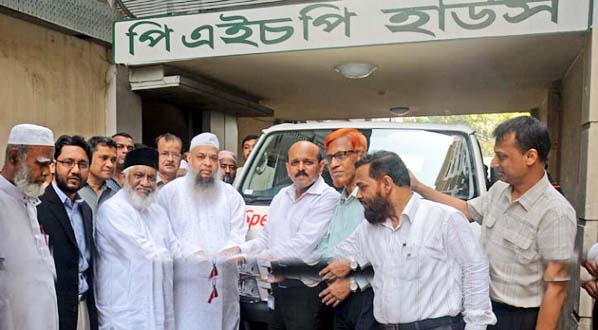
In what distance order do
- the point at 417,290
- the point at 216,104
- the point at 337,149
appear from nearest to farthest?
the point at 417,290 → the point at 337,149 → the point at 216,104

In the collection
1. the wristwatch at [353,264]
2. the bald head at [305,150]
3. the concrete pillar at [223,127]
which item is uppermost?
the concrete pillar at [223,127]

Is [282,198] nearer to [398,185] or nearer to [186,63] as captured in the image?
[398,185]

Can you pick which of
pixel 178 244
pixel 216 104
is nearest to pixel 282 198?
pixel 178 244

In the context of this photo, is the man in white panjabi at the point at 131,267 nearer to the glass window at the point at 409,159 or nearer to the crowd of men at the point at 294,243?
the crowd of men at the point at 294,243

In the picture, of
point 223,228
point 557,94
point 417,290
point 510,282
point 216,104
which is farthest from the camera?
point 216,104

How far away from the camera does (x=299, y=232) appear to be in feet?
8.94

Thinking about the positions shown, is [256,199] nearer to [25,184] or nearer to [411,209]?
[25,184]

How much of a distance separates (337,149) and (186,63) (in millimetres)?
3872

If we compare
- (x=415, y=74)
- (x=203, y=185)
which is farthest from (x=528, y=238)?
(x=415, y=74)

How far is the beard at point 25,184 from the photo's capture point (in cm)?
235

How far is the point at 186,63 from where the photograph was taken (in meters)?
6.15

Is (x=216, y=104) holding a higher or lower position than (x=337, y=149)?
higher

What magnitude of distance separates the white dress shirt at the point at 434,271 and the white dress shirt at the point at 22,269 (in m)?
1.63

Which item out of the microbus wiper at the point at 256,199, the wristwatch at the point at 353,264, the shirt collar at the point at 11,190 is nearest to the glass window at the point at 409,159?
the microbus wiper at the point at 256,199
